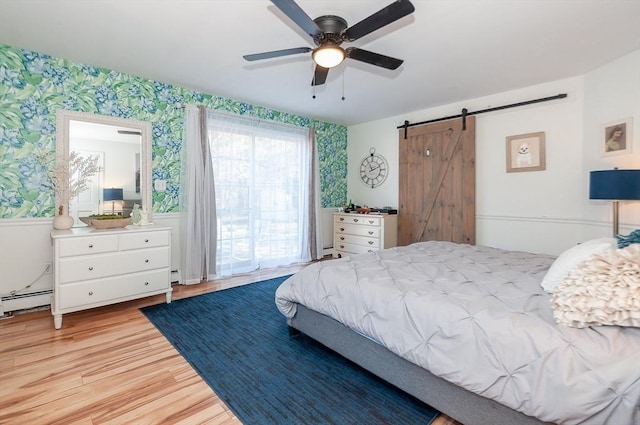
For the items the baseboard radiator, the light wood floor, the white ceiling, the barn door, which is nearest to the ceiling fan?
the white ceiling

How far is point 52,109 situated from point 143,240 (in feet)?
5.18

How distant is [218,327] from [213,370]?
2.15ft

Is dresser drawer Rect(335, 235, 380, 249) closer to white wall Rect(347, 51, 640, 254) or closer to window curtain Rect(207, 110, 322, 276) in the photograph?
window curtain Rect(207, 110, 322, 276)

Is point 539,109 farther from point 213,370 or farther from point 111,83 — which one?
point 111,83

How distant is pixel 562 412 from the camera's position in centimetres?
111

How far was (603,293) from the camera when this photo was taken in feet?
3.84

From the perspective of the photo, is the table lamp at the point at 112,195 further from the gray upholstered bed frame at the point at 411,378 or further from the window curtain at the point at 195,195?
the gray upholstered bed frame at the point at 411,378

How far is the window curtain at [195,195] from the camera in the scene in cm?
381

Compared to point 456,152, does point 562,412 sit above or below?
below

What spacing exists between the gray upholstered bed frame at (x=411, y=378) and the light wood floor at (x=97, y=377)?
0.56ft

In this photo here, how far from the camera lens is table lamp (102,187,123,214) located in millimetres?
3314

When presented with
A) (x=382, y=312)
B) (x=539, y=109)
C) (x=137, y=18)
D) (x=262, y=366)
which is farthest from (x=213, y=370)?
(x=539, y=109)

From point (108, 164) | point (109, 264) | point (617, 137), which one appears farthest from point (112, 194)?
point (617, 137)

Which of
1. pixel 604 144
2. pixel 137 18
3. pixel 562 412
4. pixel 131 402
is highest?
pixel 137 18
